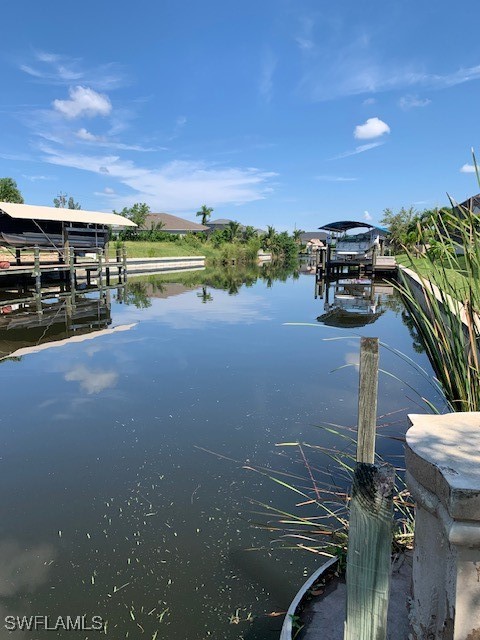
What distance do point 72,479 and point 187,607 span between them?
74.9 inches

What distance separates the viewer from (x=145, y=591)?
9.28 feet

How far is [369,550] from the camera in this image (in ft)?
5.13

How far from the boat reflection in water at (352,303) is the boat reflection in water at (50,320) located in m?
6.14

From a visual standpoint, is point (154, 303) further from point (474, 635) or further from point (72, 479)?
point (474, 635)

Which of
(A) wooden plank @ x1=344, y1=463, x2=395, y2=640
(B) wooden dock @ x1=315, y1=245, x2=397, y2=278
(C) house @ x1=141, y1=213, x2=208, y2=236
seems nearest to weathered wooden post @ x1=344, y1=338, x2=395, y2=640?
(A) wooden plank @ x1=344, y1=463, x2=395, y2=640

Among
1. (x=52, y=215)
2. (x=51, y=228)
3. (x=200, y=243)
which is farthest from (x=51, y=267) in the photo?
(x=200, y=243)

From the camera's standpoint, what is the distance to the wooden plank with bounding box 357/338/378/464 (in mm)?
1819

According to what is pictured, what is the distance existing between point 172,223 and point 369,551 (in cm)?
6799

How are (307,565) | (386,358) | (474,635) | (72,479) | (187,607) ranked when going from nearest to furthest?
1. (474,635)
2. (187,607)
3. (307,565)
4. (72,479)
5. (386,358)

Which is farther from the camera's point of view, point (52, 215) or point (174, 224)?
point (174, 224)

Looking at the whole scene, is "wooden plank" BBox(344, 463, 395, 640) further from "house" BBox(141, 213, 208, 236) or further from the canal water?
"house" BBox(141, 213, 208, 236)

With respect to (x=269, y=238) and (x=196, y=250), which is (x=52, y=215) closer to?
(x=196, y=250)

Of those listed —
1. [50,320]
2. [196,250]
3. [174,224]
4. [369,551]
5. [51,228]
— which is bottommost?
[50,320]

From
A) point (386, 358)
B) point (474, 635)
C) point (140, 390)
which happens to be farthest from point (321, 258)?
point (474, 635)
